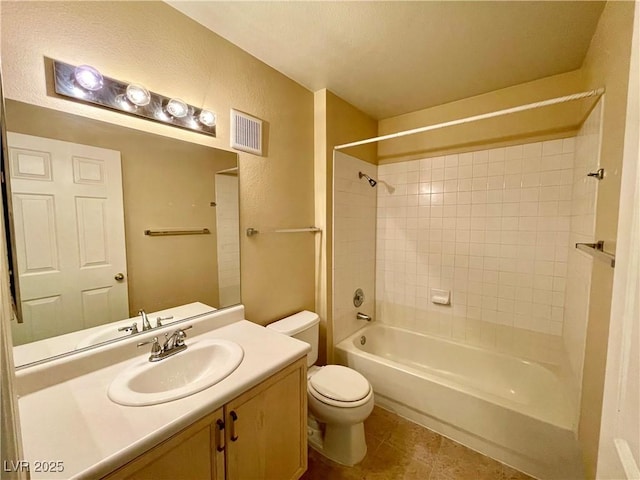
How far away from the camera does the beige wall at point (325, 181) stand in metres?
2.02

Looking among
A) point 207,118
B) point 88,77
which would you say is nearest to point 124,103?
point 88,77

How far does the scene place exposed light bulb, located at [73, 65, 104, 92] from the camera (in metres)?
0.99

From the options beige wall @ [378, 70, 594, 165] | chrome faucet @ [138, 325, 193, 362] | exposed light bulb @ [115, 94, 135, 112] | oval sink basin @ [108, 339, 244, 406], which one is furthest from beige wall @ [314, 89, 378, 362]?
exposed light bulb @ [115, 94, 135, 112]

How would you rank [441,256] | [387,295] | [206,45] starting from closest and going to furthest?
[206,45], [441,256], [387,295]

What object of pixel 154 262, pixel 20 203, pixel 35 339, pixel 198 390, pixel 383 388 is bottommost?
pixel 383 388

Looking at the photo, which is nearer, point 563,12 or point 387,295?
point 563,12

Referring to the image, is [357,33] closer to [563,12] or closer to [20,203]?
[563,12]

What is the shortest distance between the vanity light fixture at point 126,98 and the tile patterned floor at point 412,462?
80.0 inches

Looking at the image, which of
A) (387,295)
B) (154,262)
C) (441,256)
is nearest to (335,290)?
(387,295)

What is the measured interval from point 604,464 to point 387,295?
2.11 m

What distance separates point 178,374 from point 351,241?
1.61 metres

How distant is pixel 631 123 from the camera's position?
51 cm

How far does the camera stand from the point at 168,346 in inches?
45.9

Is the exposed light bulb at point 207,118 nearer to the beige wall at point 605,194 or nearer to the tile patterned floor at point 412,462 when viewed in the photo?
the beige wall at point 605,194
